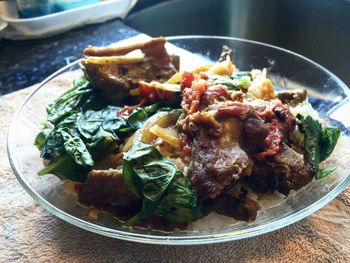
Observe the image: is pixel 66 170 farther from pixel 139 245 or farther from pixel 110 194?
pixel 139 245

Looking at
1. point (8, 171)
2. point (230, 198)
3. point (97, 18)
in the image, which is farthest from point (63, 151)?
point (97, 18)

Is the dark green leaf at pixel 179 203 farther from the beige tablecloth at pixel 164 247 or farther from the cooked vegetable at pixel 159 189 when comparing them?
the beige tablecloth at pixel 164 247

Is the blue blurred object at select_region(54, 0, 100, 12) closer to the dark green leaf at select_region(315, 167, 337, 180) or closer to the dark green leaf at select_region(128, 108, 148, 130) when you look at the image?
the dark green leaf at select_region(128, 108, 148, 130)

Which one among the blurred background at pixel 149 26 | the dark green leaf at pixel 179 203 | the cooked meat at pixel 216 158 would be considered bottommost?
the blurred background at pixel 149 26

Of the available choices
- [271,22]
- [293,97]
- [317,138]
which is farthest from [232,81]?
[271,22]

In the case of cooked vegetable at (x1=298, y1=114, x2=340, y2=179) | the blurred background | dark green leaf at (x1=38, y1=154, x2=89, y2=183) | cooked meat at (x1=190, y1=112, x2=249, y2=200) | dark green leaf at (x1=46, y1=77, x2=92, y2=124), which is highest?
cooked meat at (x1=190, y1=112, x2=249, y2=200)

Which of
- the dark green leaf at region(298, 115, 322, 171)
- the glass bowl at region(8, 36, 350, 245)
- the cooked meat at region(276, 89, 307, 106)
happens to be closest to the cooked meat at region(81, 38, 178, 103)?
the glass bowl at region(8, 36, 350, 245)

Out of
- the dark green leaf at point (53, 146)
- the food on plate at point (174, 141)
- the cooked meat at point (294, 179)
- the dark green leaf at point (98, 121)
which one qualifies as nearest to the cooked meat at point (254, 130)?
the food on plate at point (174, 141)
